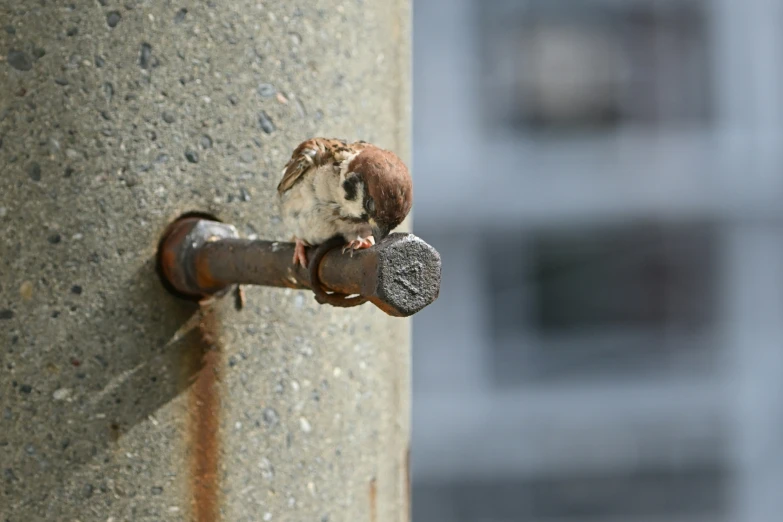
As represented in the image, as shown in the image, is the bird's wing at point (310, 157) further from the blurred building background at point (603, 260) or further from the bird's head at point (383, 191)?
the blurred building background at point (603, 260)

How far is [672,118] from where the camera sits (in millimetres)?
6473

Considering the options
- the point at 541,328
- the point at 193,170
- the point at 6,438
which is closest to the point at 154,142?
the point at 193,170

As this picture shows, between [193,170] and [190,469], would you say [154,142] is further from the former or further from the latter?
[190,469]

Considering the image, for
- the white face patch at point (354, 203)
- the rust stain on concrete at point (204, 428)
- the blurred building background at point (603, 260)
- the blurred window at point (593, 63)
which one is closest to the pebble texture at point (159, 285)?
the rust stain on concrete at point (204, 428)

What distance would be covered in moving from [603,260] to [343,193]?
18.4ft

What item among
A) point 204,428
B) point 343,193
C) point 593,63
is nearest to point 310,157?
point 343,193

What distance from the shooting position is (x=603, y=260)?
650 cm

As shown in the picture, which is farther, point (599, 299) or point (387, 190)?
point (599, 299)

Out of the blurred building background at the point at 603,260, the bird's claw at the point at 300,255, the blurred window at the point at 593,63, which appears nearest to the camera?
the bird's claw at the point at 300,255

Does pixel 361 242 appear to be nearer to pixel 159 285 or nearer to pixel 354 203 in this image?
pixel 354 203

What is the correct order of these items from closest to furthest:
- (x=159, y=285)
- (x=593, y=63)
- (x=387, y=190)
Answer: (x=387, y=190) → (x=159, y=285) → (x=593, y=63)

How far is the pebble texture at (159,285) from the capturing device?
38.7 inches

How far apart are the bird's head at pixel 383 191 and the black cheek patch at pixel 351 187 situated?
0.04 feet

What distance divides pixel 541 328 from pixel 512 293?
267 millimetres
